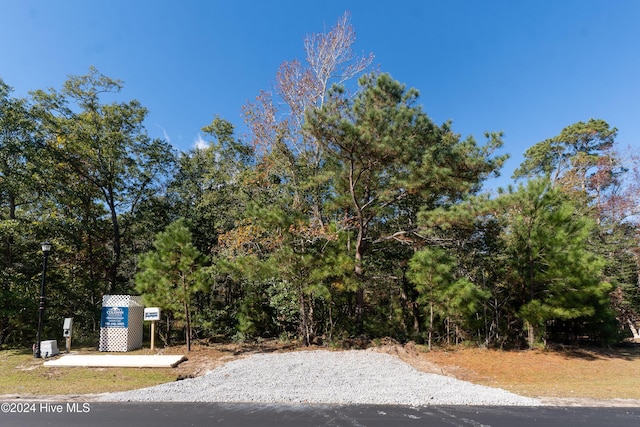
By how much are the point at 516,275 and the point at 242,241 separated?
980 centimetres

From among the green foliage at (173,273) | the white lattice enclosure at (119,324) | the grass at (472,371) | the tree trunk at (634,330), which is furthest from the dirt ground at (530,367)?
the tree trunk at (634,330)

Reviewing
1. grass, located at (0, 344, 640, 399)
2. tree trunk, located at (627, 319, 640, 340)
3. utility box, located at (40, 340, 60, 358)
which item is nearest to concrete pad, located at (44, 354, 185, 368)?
grass, located at (0, 344, 640, 399)

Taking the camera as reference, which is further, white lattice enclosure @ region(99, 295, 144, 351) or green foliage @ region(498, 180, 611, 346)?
green foliage @ region(498, 180, 611, 346)

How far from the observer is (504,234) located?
13.0 metres

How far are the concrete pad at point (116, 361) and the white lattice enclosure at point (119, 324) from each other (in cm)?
129

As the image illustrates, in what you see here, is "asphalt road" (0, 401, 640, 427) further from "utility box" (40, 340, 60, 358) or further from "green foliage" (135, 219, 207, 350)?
"utility box" (40, 340, 60, 358)

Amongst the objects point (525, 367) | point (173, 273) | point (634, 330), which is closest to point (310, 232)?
point (173, 273)

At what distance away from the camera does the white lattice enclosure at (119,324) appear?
35.2ft

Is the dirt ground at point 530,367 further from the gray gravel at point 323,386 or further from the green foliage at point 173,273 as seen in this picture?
the green foliage at point 173,273

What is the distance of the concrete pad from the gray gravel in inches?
60.8

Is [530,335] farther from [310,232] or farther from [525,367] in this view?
[310,232]

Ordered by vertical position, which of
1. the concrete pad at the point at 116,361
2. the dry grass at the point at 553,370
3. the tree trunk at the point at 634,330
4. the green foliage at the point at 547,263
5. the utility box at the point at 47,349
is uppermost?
the green foliage at the point at 547,263

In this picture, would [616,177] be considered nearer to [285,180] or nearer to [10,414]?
[285,180]

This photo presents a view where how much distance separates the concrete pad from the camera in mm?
8445
